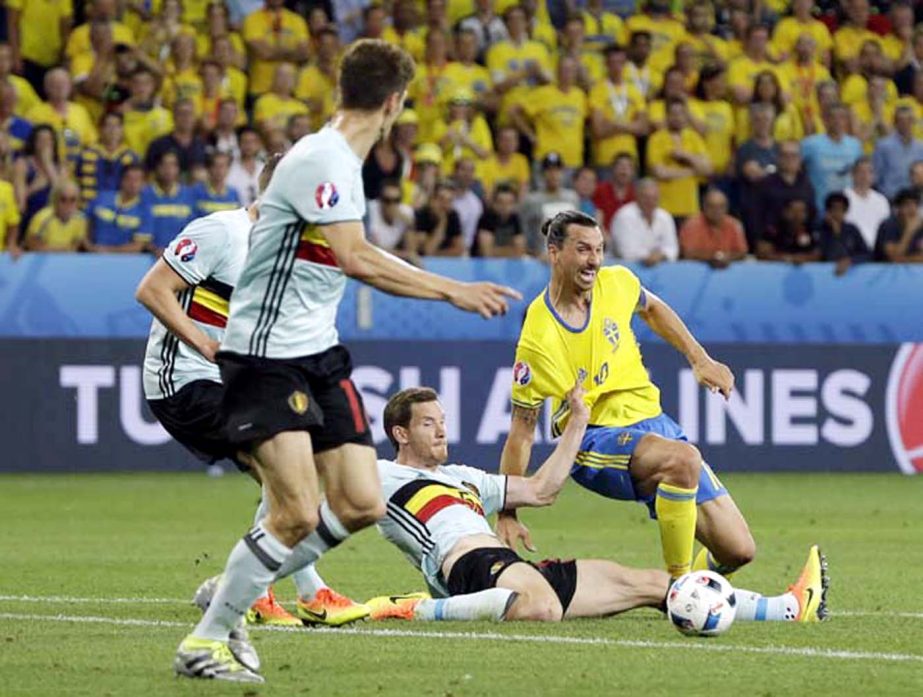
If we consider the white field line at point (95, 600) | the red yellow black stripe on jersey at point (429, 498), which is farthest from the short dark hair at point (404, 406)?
the white field line at point (95, 600)

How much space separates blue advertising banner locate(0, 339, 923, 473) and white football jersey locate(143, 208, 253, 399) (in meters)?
8.17

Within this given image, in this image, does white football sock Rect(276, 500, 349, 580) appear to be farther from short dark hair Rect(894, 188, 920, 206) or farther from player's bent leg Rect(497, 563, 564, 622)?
short dark hair Rect(894, 188, 920, 206)

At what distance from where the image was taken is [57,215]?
18141 millimetres

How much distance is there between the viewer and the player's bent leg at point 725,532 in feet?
31.2

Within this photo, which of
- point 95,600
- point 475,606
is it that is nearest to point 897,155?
point 95,600

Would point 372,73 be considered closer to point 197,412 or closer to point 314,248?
point 314,248

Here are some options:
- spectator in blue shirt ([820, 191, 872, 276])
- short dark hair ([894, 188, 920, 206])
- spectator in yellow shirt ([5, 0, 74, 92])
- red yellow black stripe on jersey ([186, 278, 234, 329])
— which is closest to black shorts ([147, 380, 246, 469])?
red yellow black stripe on jersey ([186, 278, 234, 329])

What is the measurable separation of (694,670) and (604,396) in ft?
8.11

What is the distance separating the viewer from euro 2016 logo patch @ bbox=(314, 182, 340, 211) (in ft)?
23.0

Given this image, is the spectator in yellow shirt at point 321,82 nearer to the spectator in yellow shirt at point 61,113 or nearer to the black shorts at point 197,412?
the spectator in yellow shirt at point 61,113

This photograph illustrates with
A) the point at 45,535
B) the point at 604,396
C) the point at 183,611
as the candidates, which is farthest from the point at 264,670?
the point at 45,535

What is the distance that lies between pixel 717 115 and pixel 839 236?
6.98 feet

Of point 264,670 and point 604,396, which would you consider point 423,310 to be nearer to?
point 604,396

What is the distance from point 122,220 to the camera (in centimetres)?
1814
